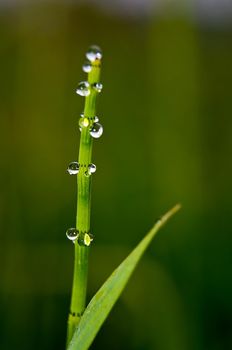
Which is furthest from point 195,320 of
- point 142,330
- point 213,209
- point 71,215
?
point 213,209

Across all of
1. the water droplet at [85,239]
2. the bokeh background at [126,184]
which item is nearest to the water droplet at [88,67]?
the water droplet at [85,239]

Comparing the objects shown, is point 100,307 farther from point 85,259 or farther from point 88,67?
point 88,67

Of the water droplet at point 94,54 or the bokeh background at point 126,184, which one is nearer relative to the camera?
the water droplet at point 94,54

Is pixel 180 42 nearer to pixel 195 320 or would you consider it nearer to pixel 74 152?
pixel 195 320

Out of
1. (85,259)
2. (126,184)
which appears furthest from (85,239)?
(126,184)

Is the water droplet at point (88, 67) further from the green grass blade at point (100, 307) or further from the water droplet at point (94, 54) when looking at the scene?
the green grass blade at point (100, 307)

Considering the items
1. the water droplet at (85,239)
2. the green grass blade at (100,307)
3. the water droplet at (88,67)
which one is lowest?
the green grass blade at (100,307)

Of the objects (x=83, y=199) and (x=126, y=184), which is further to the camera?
(x=126, y=184)

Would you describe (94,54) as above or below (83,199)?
above
